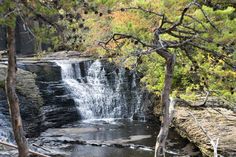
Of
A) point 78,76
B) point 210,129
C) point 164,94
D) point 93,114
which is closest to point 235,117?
point 210,129

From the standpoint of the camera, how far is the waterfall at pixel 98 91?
16953mm

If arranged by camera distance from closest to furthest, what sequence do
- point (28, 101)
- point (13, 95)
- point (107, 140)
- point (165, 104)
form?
point (165, 104)
point (13, 95)
point (107, 140)
point (28, 101)

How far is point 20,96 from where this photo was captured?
1434cm

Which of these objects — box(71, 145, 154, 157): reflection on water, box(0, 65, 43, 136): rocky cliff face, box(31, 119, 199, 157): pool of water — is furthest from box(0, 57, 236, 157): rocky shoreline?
box(71, 145, 154, 157): reflection on water

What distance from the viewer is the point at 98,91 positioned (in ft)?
58.4

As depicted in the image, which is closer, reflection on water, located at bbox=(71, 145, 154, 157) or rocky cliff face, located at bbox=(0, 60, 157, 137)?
reflection on water, located at bbox=(71, 145, 154, 157)

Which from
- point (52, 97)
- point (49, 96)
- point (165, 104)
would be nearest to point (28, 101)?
point (49, 96)

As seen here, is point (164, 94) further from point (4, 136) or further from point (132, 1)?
point (4, 136)

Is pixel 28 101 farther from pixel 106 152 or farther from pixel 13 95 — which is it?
pixel 13 95

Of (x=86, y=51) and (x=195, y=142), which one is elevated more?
(x=86, y=51)

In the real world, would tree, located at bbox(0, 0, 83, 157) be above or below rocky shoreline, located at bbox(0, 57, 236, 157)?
above

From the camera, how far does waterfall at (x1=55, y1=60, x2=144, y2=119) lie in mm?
16953

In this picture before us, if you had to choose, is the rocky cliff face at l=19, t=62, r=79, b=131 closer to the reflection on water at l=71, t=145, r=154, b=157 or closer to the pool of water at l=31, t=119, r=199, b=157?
the pool of water at l=31, t=119, r=199, b=157

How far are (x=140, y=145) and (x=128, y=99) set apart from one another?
533 centimetres
